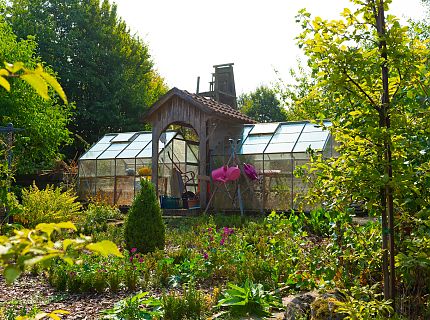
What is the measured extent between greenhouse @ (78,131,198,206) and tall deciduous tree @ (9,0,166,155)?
8.31 m

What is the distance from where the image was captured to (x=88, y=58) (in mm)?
26781

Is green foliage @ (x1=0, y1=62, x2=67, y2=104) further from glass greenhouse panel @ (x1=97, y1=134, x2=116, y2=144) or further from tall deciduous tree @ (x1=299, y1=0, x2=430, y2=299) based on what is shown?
glass greenhouse panel @ (x1=97, y1=134, x2=116, y2=144)

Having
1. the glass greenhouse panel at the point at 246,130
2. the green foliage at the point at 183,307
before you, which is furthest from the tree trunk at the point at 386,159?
the glass greenhouse panel at the point at 246,130

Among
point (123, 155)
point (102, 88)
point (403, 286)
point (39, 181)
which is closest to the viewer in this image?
point (403, 286)

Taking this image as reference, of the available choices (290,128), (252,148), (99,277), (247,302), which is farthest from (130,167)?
(247,302)

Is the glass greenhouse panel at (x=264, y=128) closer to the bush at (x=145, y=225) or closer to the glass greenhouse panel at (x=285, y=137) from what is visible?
the glass greenhouse panel at (x=285, y=137)

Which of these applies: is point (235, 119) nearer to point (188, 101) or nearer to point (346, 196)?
point (188, 101)

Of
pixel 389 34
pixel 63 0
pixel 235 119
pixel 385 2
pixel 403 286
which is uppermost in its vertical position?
pixel 63 0

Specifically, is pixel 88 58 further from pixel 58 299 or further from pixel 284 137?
pixel 58 299

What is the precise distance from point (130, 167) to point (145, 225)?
9999 mm

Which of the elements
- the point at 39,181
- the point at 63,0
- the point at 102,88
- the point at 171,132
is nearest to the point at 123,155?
the point at 171,132

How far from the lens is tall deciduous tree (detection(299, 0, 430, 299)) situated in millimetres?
2898

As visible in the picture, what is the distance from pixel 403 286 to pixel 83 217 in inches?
391

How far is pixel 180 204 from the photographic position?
15.8 metres
